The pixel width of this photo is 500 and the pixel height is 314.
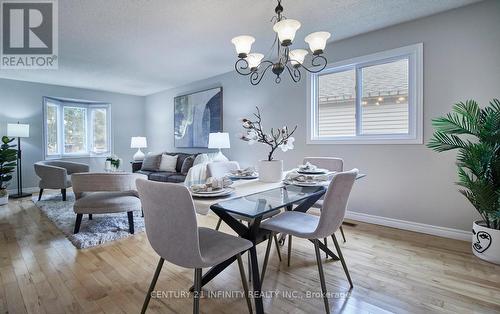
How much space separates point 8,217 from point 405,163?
5385 millimetres

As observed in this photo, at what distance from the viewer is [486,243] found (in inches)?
84.3

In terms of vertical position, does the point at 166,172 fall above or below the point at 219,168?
below

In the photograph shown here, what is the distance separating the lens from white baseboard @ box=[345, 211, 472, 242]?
2.60m

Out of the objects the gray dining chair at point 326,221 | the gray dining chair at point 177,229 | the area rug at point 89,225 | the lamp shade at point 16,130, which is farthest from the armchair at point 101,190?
the lamp shade at point 16,130

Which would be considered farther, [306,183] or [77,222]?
[77,222]

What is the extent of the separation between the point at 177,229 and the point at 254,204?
428 millimetres

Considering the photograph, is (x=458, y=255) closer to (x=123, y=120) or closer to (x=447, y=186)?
(x=447, y=186)

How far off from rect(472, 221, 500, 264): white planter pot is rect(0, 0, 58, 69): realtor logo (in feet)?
14.7

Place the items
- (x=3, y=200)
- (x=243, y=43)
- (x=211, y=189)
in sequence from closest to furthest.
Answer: (x=211, y=189)
(x=243, y=43)
(x=3, y=200)

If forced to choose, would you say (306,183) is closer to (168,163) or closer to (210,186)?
(210,186)

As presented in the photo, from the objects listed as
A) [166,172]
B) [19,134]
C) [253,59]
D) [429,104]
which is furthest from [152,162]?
[429,104]

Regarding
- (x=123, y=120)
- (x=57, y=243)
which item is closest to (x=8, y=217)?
(x=57, y=243)

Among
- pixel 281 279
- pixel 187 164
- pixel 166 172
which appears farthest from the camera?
pixel 166 172

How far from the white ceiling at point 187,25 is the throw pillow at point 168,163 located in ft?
6.16
